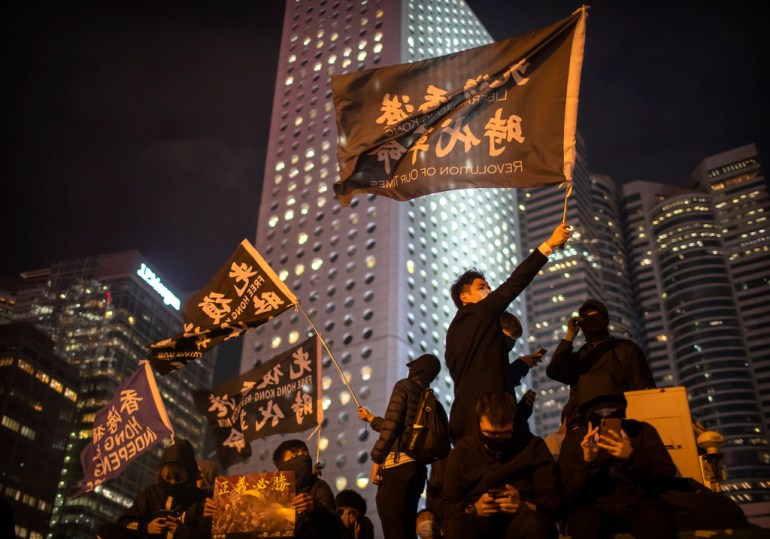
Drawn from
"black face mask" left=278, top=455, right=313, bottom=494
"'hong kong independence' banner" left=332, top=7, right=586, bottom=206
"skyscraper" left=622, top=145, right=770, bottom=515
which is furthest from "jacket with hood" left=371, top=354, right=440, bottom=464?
"skyscraper" left=622, top=145, right=770, bottom=515

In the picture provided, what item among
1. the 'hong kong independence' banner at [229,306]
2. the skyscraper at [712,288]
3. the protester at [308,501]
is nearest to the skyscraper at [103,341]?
the 'hong kong independence' banner at [229,306]

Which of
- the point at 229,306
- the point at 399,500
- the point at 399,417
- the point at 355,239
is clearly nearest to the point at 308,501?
the point at 399,500

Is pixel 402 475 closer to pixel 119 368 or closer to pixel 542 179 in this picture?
pixel 542 179

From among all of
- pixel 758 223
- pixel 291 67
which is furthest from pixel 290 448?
pixel 758 223

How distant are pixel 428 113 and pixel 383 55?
4781cm

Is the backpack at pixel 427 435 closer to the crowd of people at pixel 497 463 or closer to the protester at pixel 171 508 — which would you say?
the crowd of people at pixel 497 463

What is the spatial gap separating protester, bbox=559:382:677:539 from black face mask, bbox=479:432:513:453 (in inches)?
13.9

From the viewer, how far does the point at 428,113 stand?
7.95 metres

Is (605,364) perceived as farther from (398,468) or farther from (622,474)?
(398,468)

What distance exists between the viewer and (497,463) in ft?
14.4

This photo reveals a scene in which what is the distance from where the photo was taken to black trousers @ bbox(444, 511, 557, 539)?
13.0 ft

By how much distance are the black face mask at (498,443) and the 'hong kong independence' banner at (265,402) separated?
5.12 m

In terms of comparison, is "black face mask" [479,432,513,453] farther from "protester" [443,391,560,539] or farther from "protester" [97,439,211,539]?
"protester" [97,439,211,539]

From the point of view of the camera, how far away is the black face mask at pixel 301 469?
6090 mm
